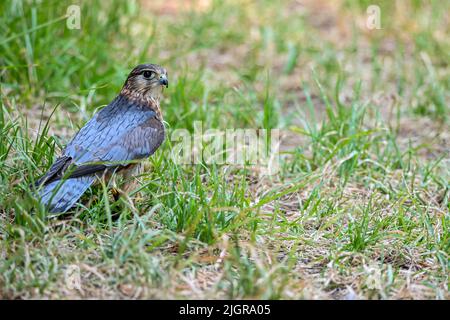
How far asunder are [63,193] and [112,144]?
0.50m

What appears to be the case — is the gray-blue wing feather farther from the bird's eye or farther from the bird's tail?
the bird's eye

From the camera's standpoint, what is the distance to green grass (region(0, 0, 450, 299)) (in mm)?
4055

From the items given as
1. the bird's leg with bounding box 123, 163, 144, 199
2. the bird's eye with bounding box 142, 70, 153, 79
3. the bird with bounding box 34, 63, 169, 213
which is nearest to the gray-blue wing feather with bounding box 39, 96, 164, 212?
the bird with bounding box 34, 63, 169, 213

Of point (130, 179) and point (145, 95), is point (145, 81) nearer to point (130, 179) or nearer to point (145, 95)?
point (145, 95)

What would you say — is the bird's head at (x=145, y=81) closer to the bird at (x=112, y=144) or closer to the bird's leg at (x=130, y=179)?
the bird at (x=112, y=144)

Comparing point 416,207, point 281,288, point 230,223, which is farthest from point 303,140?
point 281,288

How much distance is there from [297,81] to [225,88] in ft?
3.95

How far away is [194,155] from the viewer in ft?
18.9

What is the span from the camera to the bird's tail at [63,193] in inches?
169

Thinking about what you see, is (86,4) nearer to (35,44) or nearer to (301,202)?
(35,44)

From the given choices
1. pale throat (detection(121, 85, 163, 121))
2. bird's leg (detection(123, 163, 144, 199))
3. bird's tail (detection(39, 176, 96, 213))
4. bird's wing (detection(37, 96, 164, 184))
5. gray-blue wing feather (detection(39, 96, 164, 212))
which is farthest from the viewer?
pale throat (detection(121, 85, 163, 121))

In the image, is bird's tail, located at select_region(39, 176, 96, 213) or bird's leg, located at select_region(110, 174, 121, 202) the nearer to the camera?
bird's tail, located at select_region(39, 176, 96, 213)

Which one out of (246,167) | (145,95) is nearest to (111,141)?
(145,95)

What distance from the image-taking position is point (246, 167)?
5.45 meters
